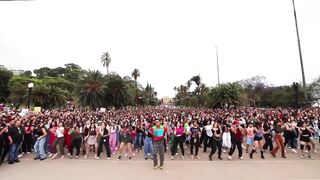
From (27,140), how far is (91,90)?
31.4 metres

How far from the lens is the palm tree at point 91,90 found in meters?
44.0

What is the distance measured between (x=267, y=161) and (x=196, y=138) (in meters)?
3.13

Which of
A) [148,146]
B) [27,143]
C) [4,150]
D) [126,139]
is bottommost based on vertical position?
[148,146]

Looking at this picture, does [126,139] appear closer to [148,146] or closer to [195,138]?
[148,146]

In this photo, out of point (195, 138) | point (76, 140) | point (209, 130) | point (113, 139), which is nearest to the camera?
point (76, 140)

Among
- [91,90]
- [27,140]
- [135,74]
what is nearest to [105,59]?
[135,74]

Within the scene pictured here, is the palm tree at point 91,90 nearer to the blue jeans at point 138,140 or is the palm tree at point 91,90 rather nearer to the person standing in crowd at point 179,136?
the blue jeans at point 138,140

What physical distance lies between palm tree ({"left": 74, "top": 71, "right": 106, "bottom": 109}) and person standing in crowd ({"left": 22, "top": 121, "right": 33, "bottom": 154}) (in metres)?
30.9

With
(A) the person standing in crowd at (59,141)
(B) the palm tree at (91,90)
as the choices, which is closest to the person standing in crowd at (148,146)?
(A) the person standing in crowd at (59,141)

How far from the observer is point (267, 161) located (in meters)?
11.6

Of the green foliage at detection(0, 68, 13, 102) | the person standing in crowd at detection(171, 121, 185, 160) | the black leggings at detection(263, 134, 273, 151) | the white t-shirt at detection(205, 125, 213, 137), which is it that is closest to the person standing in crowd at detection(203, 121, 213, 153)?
the white t-shirt at detection(205, 125, 213, 137)

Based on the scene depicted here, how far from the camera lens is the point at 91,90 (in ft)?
145

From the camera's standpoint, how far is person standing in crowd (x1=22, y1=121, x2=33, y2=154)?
12833mm

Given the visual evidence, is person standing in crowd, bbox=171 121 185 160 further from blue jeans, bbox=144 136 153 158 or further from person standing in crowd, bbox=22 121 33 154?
person standing in crowd, bbox=22 121 33 154
